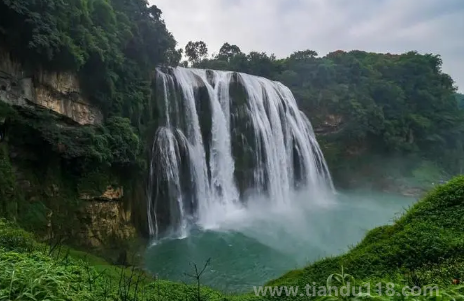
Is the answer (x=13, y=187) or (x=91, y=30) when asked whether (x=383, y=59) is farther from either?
(x=13, y=187)

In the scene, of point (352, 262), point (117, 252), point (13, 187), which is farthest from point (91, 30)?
point (352, 262)

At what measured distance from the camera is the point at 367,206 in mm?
18141

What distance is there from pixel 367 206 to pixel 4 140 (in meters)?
17.3

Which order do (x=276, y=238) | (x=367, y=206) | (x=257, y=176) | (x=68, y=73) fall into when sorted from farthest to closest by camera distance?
(x=367, y=206) < (x=257, y=176) < (x=276, y=238) < (x=68, y=73)

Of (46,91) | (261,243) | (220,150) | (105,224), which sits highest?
(46,91)

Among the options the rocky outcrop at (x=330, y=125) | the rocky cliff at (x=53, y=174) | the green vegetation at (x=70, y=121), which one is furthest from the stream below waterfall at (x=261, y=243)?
the rocky outcrop at (x=330, y=125)

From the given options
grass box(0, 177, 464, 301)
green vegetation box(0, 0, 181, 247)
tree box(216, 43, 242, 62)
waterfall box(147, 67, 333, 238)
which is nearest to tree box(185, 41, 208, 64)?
tree box(216, 43, 242, 62)

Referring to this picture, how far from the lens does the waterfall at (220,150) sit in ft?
42.3

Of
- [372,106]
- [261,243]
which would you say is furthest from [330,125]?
[261,243]

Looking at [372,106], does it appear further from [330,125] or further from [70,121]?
[70,121]

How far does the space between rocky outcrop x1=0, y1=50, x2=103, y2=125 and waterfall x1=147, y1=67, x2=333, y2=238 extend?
339 cm

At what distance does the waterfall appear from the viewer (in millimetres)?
12906

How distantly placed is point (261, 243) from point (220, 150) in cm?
577

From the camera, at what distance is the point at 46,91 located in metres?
9.18
